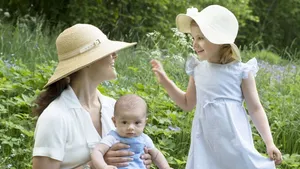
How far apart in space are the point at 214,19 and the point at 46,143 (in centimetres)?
112

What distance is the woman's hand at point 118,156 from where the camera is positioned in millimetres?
3350

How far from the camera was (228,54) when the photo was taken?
370cm

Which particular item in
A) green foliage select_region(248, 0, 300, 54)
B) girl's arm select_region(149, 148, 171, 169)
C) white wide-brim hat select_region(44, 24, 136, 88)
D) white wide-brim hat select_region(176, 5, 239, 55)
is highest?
white wide-brim hat select_region(44, 24, 136, 88)

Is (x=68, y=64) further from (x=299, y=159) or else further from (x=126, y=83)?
(x=126, y=83)

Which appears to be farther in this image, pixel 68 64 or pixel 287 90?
pixel 287 90

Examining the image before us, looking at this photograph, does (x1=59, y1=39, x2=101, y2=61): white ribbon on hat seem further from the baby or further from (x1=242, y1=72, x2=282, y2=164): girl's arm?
(x1=242, y1=72, x2=282, y2=164): girl's arm

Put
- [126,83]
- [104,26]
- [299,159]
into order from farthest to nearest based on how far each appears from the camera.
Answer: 1. [104,26]
2. [126,83]
3. [299,159]

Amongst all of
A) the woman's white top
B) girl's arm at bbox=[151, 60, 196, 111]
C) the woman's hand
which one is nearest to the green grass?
girl's arm at bbox=[151, 60, 196, 111]

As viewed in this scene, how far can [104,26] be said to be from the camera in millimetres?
11133

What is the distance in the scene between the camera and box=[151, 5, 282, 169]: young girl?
3.67m

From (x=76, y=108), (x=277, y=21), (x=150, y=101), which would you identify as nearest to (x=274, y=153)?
(x=76, y=108)

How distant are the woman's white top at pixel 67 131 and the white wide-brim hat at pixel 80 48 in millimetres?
130

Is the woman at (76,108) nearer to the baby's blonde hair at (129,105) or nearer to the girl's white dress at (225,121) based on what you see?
the baby's blonde hair at (129,105)

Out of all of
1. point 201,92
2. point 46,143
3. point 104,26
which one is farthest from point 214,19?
point 104,26
